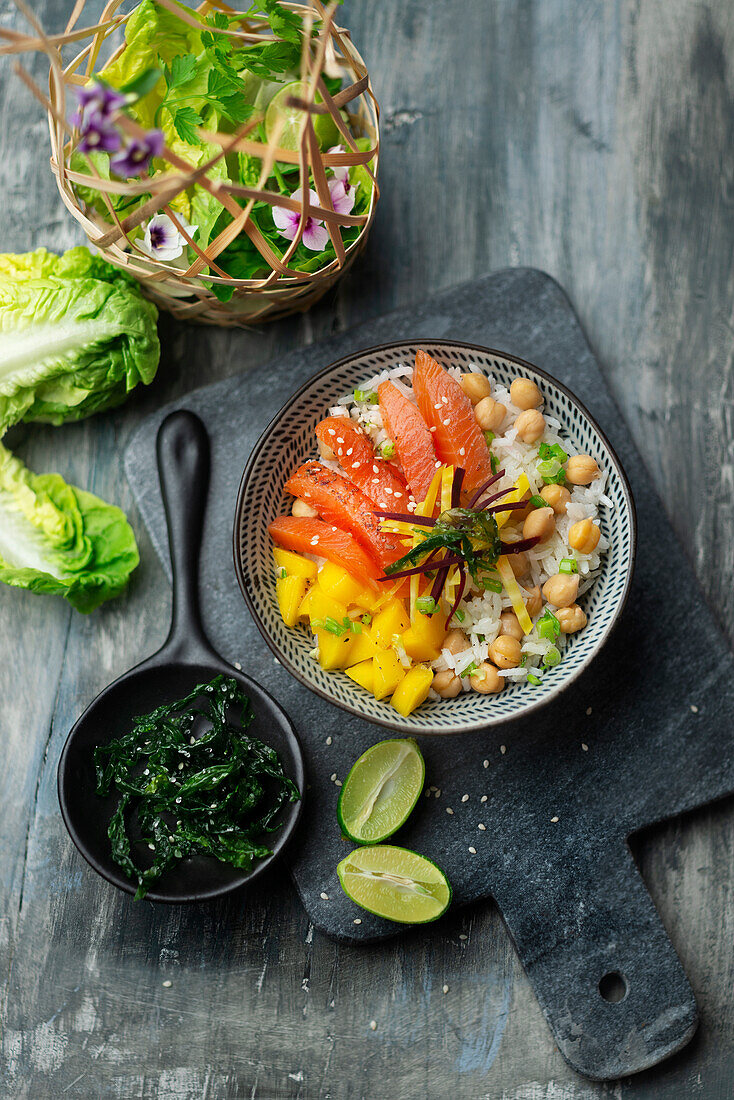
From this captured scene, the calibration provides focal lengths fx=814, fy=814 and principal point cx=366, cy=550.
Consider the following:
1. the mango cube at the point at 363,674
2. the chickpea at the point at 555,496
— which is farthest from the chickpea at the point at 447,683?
the chickpea at the point at 555,496

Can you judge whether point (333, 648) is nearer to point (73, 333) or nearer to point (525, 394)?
point (525, 394)

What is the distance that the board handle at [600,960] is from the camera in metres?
2.35

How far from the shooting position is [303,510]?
7.82 feet

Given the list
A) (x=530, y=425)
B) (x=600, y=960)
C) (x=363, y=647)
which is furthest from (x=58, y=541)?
(x=600, y=960)

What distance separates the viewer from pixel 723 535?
269 cm

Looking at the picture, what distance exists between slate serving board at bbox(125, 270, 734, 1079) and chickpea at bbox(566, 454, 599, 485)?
1.31 feet

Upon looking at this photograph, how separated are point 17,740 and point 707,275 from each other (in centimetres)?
279

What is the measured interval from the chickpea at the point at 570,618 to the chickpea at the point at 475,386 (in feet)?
2.17

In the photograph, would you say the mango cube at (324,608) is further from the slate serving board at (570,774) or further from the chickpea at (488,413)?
the chickpea at (488,413)

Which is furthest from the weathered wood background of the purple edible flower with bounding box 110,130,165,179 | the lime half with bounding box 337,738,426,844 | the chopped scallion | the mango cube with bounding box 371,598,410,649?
the purple edible flower with bounding box 110,130,165,179

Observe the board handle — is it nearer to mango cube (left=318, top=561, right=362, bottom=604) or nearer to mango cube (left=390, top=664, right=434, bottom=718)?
mango cube (left=390, top=664, right=434, bottom=718)

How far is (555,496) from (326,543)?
65 centimetres

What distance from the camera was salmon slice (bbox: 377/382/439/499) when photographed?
2235 millimetres

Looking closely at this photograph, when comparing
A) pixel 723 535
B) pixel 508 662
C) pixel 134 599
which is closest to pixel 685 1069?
pixel 508 662
